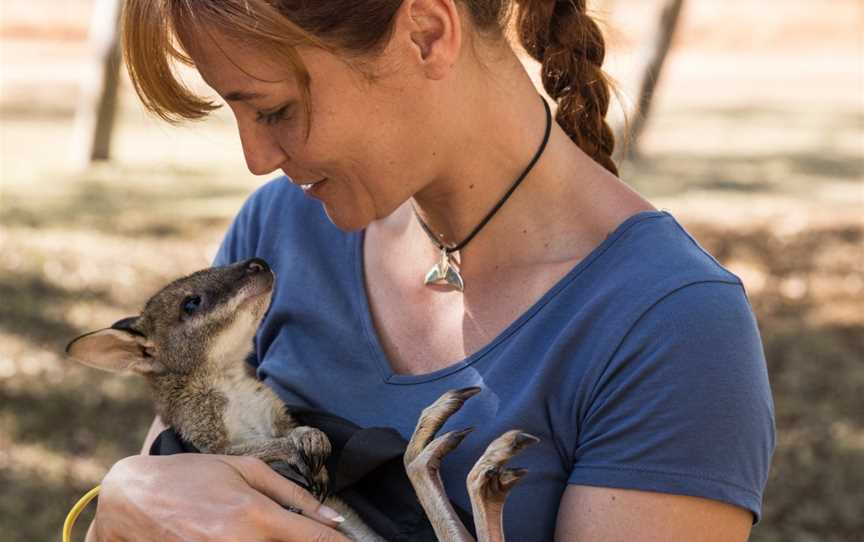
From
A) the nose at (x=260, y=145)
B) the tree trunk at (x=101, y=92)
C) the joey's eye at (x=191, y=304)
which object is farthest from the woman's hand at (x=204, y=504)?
the tree trunk at (x=101, y=92)

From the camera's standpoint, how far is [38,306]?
605 centimetres

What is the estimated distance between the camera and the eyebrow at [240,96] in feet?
6.11

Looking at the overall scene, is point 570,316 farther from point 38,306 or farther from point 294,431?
point 38,306

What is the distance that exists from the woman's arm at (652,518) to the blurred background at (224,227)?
0.95 metres

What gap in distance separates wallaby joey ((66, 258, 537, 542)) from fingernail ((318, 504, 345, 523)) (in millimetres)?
75

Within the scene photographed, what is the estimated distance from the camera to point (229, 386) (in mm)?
2496

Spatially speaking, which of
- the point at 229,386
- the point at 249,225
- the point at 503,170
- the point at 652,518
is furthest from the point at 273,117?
the point at 652,518

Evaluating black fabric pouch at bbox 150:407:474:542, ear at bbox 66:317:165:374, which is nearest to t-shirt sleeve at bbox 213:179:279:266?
ear at bbox 66:317:165:374

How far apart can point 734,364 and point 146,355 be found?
56.3 inches

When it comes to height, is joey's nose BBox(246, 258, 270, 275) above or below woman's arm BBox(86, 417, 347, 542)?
above

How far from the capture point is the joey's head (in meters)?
2.41

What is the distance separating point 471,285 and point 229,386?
668 mm

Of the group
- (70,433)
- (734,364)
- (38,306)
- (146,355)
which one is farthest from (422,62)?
(38,306)

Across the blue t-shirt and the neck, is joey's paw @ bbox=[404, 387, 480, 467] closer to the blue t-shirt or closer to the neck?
the blue t-shirt
